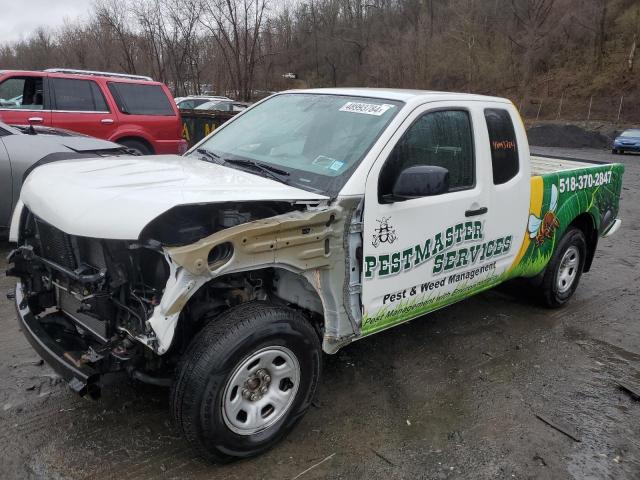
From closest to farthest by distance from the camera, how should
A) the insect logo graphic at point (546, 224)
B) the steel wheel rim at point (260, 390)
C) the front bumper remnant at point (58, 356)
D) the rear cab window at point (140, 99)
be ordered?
the front bumper remnant at point (58, 356), the steel wheel rim at point (260, 390), the insect logo graphic at point (546, 224), the rear cab window at point (140, 99)

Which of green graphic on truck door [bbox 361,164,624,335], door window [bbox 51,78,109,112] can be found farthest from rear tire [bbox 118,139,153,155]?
green graphic on truck door [bbox 361,164,624,335]

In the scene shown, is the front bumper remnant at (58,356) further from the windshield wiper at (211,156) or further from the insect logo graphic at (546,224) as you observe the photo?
the insect logo graphic at (546,224)

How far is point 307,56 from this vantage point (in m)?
64.3

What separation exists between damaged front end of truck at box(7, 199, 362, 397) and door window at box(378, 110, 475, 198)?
0.44 metres

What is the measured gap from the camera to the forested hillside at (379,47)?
35.5 metres

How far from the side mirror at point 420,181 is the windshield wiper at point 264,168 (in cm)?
69

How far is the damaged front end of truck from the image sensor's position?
2.57 meters

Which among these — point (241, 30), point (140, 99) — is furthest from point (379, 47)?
point (140, 99)

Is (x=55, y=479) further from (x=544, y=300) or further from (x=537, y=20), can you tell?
(x=537, y=20)

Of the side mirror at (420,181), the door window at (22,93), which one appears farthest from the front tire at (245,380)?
the door window at (22,93)

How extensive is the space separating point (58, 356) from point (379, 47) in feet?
193

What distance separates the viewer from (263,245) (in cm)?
271

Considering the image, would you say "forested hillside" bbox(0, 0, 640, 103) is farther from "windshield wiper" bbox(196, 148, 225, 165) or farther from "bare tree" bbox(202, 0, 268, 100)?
"windshield wiper" bbox(196, 148, 225, 165)

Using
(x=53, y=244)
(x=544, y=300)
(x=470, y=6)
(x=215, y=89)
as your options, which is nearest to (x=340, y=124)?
(x=53, y=244)
